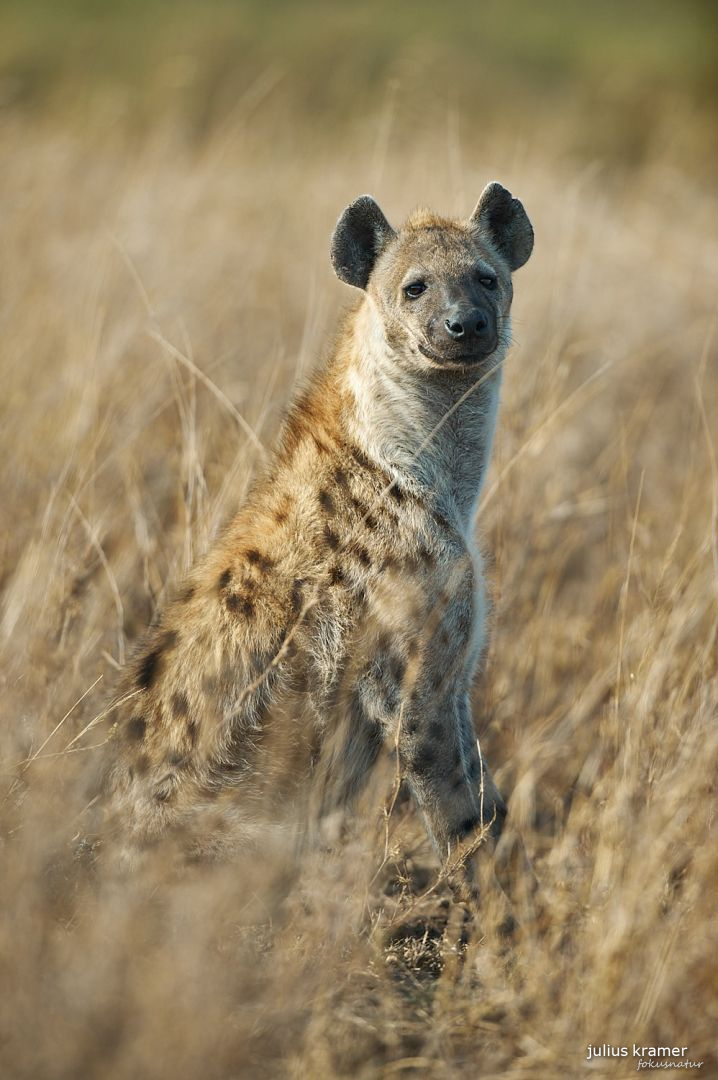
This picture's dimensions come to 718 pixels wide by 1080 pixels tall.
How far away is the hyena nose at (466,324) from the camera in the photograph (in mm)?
3573

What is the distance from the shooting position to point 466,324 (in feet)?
11.7

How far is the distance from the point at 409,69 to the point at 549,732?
4.72m

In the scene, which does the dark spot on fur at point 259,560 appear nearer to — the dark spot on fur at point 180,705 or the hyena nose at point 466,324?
the dark spot on fur at point 180,705

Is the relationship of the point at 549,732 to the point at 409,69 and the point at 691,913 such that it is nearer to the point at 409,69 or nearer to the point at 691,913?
the point at 691,913

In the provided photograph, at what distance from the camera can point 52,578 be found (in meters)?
4.08

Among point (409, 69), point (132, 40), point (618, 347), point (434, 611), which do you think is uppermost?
point (132, 40)

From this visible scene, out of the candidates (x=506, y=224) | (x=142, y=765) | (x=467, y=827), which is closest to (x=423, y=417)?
(x=506, y=224)

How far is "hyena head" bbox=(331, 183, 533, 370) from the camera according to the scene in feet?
12.0

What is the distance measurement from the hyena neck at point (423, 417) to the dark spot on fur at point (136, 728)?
111 cm

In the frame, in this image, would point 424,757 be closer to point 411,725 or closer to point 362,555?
point 411,725

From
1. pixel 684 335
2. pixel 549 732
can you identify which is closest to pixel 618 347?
pixel 684 335

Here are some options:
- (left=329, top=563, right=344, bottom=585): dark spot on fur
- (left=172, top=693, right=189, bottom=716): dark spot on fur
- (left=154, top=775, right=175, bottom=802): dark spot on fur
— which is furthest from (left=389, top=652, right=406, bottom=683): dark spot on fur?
(left=154, top=775, right=175, bottom=802): dark spot on fur

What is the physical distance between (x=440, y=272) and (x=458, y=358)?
1.15 ft

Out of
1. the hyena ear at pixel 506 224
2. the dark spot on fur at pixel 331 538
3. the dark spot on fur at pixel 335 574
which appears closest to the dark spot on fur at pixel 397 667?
the dark spot on fur at pixel 335 574
